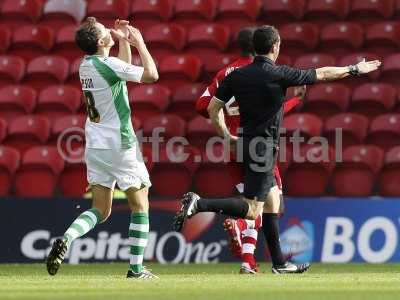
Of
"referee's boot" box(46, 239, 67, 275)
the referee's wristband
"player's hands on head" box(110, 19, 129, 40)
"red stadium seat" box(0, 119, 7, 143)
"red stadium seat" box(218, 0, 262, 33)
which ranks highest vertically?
"red stadium seat" box(218, 0, 262, 33)

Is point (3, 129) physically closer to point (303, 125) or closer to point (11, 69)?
point (11, 69)

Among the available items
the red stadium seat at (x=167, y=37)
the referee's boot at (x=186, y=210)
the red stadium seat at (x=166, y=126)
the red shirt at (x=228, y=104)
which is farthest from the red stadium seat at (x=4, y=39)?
the referee's boot at (x=186, y=210)

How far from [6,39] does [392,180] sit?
6081 mm

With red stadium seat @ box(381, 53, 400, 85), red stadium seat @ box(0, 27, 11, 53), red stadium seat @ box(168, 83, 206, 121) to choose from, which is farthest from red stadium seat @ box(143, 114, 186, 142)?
red stadium seat @ box(0, 27, 11, 53)

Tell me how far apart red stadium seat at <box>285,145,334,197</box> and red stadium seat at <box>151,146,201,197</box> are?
3.81ft

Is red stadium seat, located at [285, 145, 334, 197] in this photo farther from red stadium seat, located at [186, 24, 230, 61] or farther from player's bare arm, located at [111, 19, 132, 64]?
player's bare arm, located at [111, 19, 132, 64]

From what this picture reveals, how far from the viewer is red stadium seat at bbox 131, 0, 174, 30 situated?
16281 millimetres

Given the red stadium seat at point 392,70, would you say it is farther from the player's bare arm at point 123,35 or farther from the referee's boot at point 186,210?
the referee's boot at point 186,210

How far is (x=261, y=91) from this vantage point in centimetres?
908

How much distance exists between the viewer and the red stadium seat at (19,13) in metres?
16.7

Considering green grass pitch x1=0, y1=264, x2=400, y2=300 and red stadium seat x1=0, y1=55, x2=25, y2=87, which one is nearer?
green grass pitch x1=0, y1=264, x2=400, y2=300

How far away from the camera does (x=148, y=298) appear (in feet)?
23.2

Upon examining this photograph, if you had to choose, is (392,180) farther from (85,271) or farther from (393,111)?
(85,271)

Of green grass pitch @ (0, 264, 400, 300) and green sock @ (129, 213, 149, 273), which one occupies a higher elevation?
green sock @ (129, 213, 149, 273)
